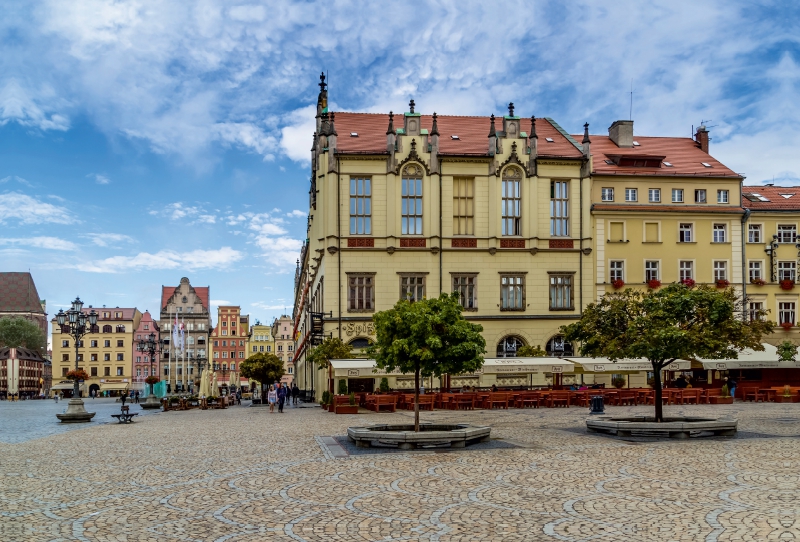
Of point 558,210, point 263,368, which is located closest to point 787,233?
point 558,210

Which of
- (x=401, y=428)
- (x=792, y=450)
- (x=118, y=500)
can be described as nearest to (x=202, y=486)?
(x=118, y=500)

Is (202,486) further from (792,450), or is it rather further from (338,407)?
(338,407)

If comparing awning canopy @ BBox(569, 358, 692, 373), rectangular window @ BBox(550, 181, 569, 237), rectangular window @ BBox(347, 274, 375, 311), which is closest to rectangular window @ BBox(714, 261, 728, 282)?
rectangular window @ BBox(550, 181, 569, 237)

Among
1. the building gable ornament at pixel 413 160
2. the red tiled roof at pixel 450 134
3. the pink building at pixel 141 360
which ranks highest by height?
the red tiled roof at pixel 450 134

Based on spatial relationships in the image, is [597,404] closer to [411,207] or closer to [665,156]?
[411,207]

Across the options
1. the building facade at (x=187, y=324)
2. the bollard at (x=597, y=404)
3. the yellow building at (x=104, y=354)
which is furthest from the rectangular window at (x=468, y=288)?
the yellow building at (x=104, y=354)

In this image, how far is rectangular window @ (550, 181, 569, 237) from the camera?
174 ft

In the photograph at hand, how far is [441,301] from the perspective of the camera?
908 inches

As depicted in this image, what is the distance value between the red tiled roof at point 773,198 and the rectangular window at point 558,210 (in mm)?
13522

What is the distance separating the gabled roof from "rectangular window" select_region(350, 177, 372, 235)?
148 metres

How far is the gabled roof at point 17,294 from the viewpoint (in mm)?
175625

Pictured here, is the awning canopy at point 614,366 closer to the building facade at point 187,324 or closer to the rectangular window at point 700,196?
the rectangular window at point 700,196

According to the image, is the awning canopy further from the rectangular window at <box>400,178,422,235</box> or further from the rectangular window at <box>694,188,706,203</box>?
the rectangular window at <box>694,188,706,203</box>

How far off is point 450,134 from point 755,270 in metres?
22.9
